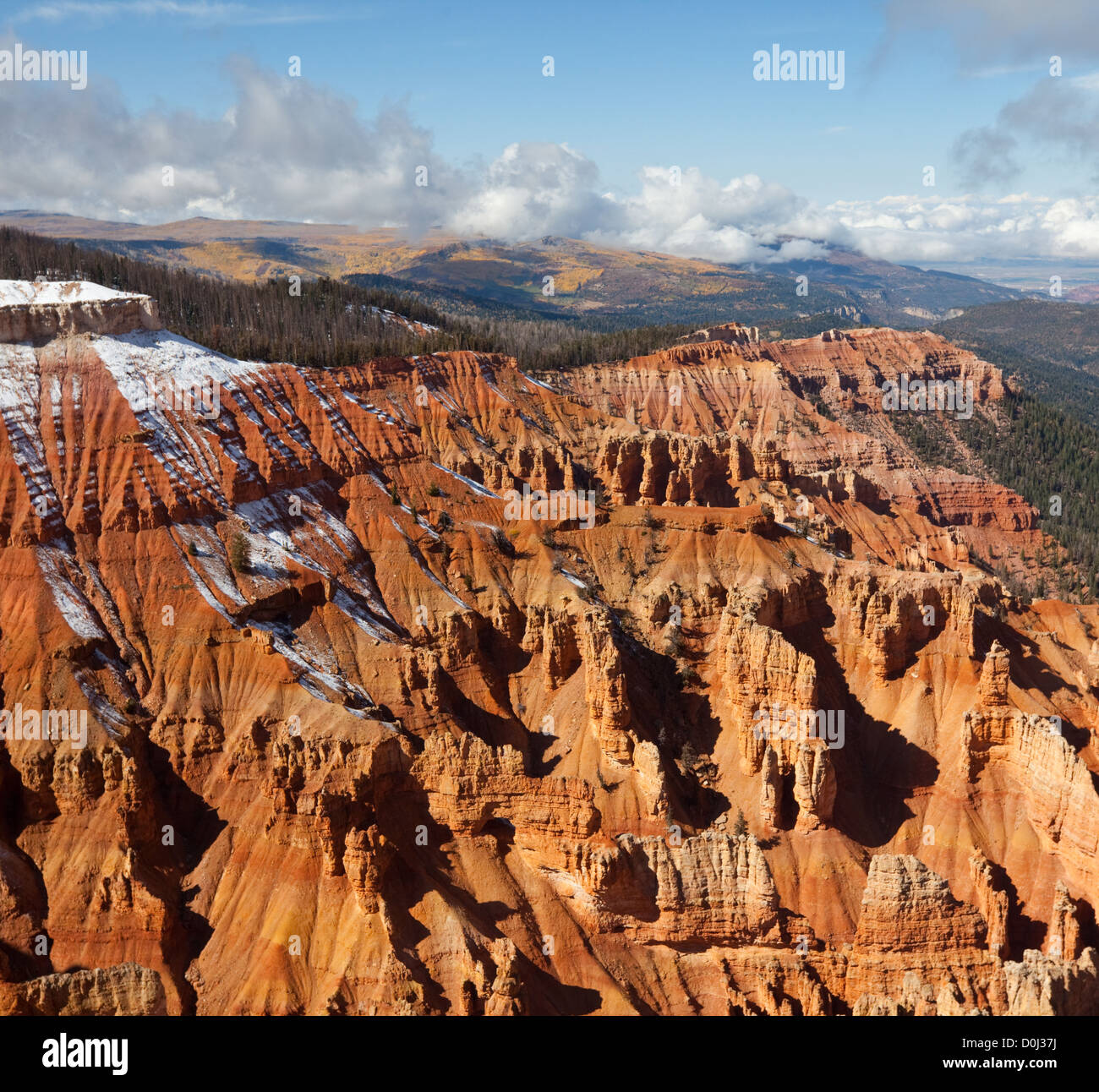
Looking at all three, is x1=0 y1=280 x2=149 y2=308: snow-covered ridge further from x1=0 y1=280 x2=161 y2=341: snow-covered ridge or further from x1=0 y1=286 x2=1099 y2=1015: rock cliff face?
x1=0 y1=286 x2=1099 y2=1015: rock cliff face

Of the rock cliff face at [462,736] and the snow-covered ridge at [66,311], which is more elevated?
the snow-covered ridge at [66,311]

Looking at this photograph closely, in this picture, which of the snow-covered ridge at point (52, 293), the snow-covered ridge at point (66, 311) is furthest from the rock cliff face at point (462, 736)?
the snow-covered ridge at point (52, 293)

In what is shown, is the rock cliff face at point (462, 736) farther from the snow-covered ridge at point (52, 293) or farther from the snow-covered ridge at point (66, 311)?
the snow-covered ridge at point (52, 293)

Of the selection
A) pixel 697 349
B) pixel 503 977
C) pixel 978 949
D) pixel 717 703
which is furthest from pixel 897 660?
pixel 697 349

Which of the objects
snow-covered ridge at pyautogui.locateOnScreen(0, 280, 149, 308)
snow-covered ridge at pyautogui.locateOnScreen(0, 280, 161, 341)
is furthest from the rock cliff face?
snow-covered ridge at pyautogui.locateOnScreen(0, 280, 149, 308)

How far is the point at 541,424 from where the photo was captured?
126188 mm

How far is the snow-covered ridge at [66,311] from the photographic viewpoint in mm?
78438

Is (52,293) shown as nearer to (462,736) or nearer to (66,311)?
(66,311)

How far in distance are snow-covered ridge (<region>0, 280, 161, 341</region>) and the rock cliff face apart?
1.13ft

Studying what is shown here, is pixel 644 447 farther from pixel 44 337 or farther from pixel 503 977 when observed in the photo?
pixel 503 977

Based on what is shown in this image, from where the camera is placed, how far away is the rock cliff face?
2035 inches

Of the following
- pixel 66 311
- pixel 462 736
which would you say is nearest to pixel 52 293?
pixel 66 311

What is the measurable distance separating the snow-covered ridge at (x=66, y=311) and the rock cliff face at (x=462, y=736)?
344 millimetres
